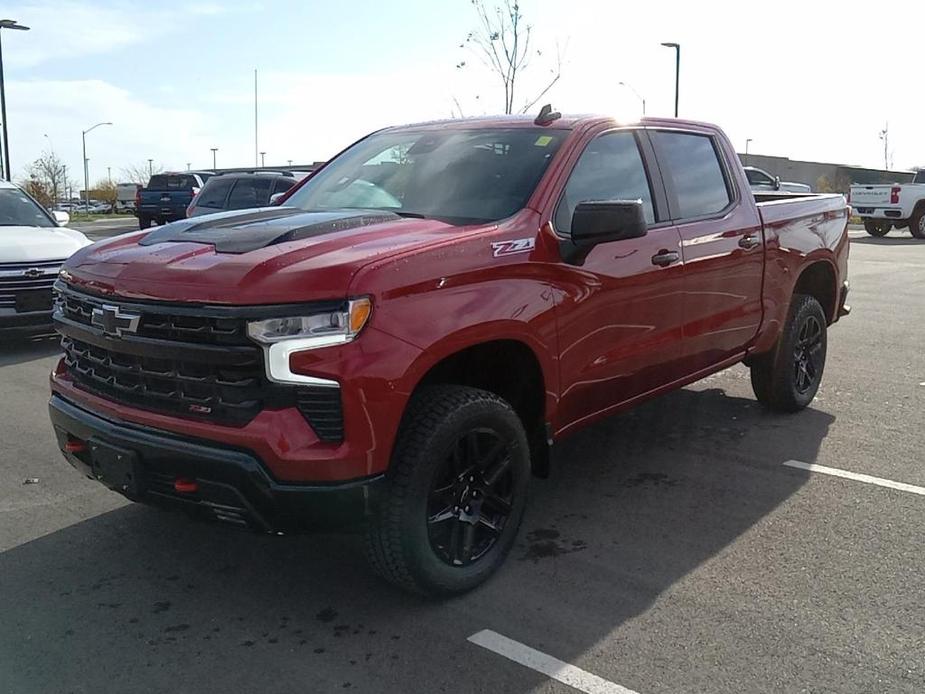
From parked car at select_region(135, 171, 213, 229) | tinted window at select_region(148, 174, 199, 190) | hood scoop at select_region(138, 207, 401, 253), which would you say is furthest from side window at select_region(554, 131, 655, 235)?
tinted window at select_region(148, 174, 199, 190)

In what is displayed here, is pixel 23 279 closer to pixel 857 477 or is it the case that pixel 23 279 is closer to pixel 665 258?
pixel 665 258

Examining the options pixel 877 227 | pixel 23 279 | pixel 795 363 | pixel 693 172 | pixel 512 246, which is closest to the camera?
pixel 512 246

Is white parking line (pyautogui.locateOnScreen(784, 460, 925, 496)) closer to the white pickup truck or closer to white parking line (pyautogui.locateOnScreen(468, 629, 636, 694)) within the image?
white parking line (pyautogui.locateOnScreen(468, 629, 636, 694))

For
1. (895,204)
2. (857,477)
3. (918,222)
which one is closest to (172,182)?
(895,204)

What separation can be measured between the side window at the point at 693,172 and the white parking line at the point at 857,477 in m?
1.55

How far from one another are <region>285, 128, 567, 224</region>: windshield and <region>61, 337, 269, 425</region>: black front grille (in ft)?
4.01

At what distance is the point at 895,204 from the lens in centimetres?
2425

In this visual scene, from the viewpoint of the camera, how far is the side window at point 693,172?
187 inches

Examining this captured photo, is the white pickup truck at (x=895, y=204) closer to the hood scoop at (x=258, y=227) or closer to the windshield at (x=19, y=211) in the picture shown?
the windshield at (x=19, y=211)

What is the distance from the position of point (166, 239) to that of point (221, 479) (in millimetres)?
1183

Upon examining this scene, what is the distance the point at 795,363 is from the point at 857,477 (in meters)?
1.33

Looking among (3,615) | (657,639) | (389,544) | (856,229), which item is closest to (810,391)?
(657,639)

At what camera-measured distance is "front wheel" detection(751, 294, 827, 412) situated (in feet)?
19.3

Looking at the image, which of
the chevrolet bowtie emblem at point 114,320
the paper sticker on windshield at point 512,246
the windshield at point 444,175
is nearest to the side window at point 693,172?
the windshield at point 444,175
